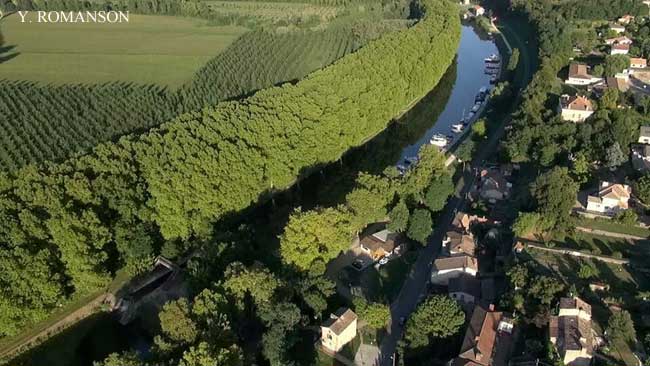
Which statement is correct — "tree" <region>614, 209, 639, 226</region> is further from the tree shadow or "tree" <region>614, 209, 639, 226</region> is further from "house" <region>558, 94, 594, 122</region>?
the tree shadow

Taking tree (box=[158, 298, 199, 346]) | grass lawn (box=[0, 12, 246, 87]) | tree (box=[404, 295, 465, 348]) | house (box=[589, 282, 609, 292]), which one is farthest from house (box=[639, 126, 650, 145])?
grass lawn (box=[0, 12, 246, 87])

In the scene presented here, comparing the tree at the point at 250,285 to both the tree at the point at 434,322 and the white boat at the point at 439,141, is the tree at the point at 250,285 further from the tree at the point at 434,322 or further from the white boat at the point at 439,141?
the white boat at the point at 439,141

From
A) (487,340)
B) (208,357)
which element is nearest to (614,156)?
(487,340)

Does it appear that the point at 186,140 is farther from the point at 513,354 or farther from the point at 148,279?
the point at 513,354

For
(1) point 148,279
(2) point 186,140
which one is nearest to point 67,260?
(1) point 148,279

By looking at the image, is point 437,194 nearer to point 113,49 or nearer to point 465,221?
point 465,221

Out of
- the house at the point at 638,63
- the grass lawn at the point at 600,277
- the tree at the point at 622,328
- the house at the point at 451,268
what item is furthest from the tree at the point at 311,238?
the house at the point at 638,63
